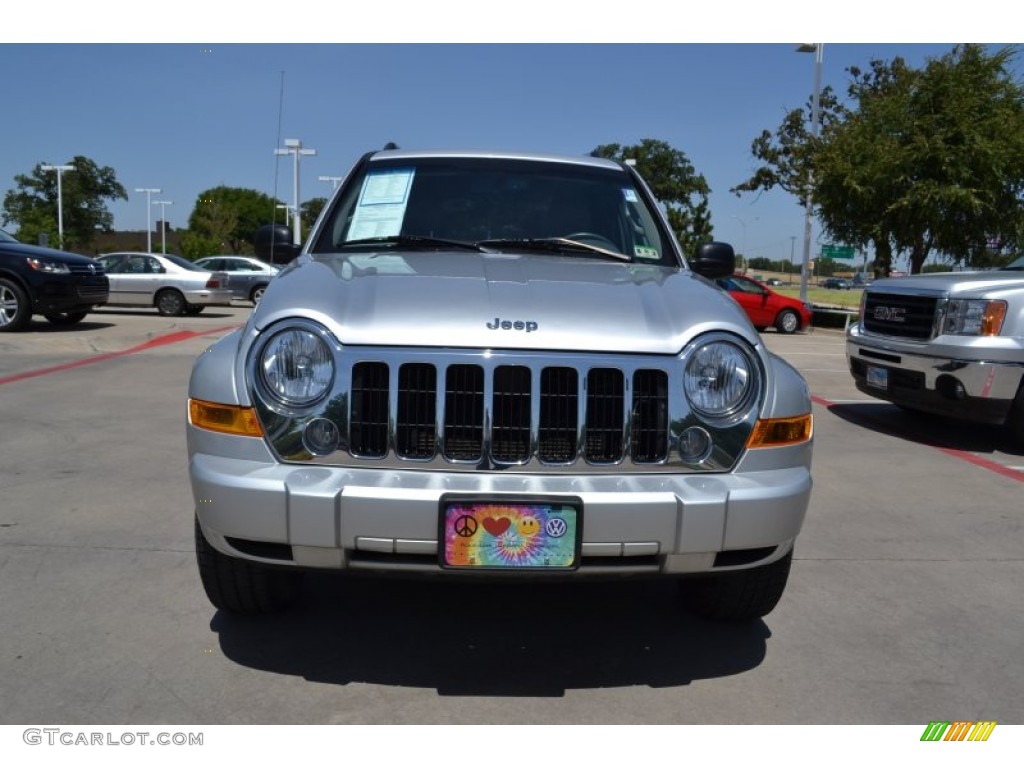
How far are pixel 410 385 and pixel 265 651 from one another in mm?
1092

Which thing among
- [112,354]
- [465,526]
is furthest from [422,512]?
[112,354]

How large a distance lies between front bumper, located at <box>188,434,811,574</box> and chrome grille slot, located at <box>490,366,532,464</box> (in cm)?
10

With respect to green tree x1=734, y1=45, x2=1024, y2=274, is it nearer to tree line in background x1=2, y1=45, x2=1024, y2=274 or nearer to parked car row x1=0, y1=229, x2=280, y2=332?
tree line in background x1=2, y1=45, x2=1024, y2=274

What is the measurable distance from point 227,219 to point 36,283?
2497 inches

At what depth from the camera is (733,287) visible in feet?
69.0

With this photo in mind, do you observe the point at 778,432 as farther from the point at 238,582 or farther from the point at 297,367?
the point at 238,582

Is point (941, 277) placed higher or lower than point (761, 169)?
lower

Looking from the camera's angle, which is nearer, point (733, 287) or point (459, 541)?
point (459, 541)

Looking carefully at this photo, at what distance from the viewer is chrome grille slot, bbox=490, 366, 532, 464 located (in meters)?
2.79

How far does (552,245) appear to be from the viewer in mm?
3885

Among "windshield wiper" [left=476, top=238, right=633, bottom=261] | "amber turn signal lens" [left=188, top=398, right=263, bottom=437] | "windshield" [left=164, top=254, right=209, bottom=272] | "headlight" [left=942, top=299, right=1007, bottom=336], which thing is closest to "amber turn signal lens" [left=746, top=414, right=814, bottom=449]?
"windshield wiper" [left=476, top=238, right=633, bottom=261]

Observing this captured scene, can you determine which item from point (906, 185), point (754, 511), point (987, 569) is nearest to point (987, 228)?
point (906, 185)

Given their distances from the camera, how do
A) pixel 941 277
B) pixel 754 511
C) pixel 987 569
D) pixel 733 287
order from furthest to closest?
1. pixel 733 287
2. pixel 941 277
3. pixel 987 569
4. pixel 754 511
